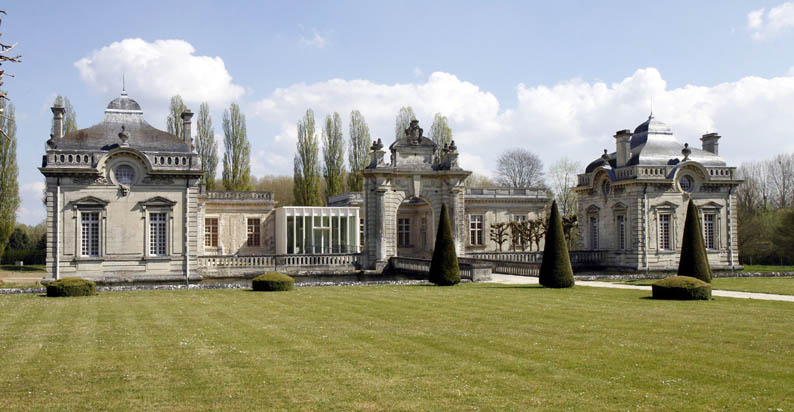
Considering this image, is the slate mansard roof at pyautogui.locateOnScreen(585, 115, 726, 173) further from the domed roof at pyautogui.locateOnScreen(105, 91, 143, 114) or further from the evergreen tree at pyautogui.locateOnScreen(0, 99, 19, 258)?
the evergreen tree at pyautogui.locateOnScreen(0, 99, 19, 258)

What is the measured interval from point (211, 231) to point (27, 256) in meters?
17.3

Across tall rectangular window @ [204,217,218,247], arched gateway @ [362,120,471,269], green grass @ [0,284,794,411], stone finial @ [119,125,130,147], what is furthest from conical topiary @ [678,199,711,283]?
tall rectangular window @ [204,217,218,247]

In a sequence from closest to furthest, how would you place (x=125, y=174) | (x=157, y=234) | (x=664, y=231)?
(x=125, y=174) → (x=157, y=234) → (x=664, y=231)

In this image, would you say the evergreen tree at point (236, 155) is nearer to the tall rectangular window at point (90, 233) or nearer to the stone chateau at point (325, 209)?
the stone chateau at point (325, 209)

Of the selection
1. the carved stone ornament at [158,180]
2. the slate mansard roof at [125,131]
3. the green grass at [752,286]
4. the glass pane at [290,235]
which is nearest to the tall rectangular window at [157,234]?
the carved stone ornament at [158,180]

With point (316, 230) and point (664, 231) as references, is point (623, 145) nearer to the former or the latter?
point (664, 231)

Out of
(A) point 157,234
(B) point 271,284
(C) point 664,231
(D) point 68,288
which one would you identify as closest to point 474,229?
(C) point 664,231

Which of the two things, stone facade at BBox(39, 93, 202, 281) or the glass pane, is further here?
the glass pane

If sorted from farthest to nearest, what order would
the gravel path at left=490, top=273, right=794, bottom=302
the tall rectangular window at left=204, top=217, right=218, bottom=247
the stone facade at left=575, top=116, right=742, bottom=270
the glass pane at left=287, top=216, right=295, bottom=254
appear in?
the tall rectangular window at left=204, top=217, right=218, bottom=247
the glass pane at left=287, top=216, right=295, bottom=254
the stone facade at left=575, top=116, right=742, bottom=270
the gravel path at left=490, top=273, right=794, bottom=302

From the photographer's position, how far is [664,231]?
3456cm

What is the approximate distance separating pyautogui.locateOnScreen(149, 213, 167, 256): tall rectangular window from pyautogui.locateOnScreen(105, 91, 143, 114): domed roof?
195 inches

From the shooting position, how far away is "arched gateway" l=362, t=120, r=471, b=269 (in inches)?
1380

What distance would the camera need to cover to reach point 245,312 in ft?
52.6

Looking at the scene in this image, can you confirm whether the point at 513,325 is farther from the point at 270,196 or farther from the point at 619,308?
the point at 270,196
